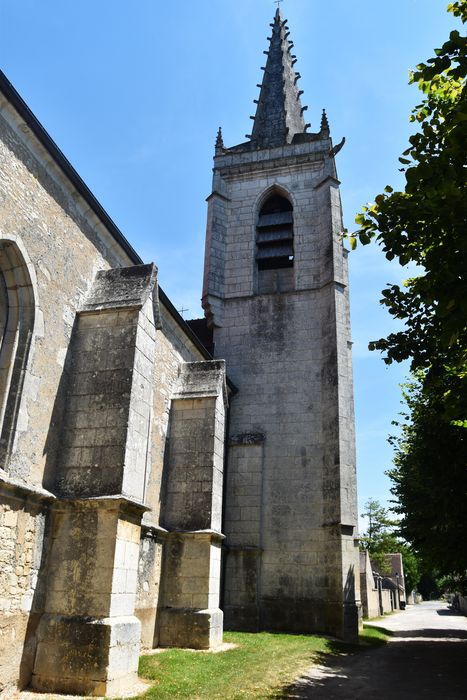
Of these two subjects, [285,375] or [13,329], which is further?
[285,375]

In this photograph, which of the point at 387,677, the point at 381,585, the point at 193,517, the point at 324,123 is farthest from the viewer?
the point at 381,585

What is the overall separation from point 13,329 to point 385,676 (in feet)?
25.5

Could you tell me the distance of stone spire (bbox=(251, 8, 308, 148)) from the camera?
20234mm

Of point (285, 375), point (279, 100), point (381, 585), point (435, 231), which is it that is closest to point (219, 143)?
point (279, 100)

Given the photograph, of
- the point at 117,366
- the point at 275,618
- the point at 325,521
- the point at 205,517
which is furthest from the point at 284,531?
the point at 117,366

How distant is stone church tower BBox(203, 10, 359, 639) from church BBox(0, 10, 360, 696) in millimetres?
50

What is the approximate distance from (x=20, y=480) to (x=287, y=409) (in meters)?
9.69

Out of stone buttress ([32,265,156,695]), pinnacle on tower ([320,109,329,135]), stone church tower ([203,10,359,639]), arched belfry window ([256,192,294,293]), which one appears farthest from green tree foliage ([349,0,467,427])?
pinnacle on tower ([320,109,329,135])

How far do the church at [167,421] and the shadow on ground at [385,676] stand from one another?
1755 millimetres

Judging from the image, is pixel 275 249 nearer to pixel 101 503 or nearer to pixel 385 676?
pixel 385 676

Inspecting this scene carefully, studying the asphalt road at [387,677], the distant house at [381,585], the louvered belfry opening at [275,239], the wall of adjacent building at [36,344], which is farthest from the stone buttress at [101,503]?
the distant house at [381,585]

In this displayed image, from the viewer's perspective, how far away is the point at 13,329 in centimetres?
701

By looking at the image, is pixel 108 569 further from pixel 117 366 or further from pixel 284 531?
pixel 284 531

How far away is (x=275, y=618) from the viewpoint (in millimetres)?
13703
